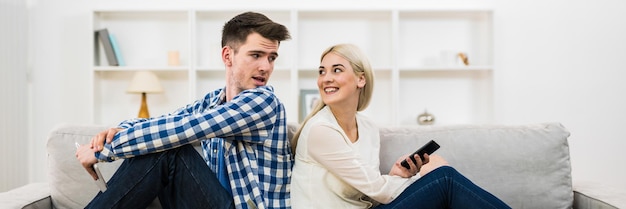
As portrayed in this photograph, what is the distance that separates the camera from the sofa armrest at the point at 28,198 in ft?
6.10

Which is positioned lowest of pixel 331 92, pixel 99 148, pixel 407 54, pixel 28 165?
pixel 28 165

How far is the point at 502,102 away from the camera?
4.57 metres

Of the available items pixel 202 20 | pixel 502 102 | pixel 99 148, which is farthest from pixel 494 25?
pixel 99 148

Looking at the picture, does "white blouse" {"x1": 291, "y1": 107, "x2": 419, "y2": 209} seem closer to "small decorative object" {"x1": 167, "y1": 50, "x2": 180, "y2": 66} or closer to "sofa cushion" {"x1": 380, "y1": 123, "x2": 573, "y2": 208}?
"sofa cushion" {"x1": 380, "y1": 123, "x2": 573, "y2": 208}

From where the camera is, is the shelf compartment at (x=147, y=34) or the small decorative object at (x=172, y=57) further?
the shelf compartment at (x=147, y=34)

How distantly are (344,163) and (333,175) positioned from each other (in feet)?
0.26

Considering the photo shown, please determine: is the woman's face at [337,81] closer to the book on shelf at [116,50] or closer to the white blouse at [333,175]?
the white blouse at [333,175]

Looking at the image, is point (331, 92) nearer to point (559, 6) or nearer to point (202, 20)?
point (202, 20)

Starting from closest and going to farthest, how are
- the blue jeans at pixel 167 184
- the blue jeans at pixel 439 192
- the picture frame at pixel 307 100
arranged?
the blue jeans at pixel 167 184
the blue jeans at pixel 439 192
the picture frame at pixel 307 100

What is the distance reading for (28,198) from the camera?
1.96 meters

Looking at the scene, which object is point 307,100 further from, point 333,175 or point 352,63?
point 333,175

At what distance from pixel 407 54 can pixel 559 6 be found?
3.98 ft

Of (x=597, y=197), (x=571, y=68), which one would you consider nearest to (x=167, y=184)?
(x=597, y=197)

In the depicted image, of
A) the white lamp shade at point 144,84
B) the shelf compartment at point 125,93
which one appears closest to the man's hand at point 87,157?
the white lamp shade at point 144,84
